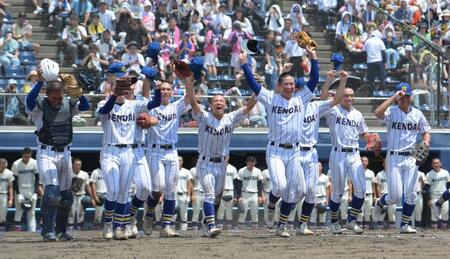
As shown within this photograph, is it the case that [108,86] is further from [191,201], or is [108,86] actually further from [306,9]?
[306,9]

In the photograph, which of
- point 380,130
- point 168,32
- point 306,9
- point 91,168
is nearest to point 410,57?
point 380,130

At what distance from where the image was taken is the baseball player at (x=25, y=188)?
1889 cm

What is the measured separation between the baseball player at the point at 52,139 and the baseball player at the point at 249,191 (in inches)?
250

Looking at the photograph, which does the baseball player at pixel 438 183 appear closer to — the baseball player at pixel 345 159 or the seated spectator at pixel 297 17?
the seated spectator at pixel 297 17

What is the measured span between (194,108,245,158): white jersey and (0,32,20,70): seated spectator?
6.86m

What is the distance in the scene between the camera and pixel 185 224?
1905 cm

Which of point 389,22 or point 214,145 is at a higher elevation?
point 389,22

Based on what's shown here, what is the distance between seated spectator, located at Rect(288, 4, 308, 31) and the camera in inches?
896

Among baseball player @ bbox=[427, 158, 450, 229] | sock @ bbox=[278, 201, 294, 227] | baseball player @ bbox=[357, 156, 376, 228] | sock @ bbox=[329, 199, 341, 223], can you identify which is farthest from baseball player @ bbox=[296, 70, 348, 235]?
baseball player @ bbox=[427, 158, 450, 229]

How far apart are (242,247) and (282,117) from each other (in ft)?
6.48

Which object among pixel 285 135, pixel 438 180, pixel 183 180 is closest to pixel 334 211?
pixel 285 135

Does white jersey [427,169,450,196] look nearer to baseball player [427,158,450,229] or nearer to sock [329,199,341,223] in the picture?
baseball player [427,158,450,229]

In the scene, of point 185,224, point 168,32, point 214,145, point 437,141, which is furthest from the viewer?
point 168,32

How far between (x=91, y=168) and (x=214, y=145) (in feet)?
23.3
